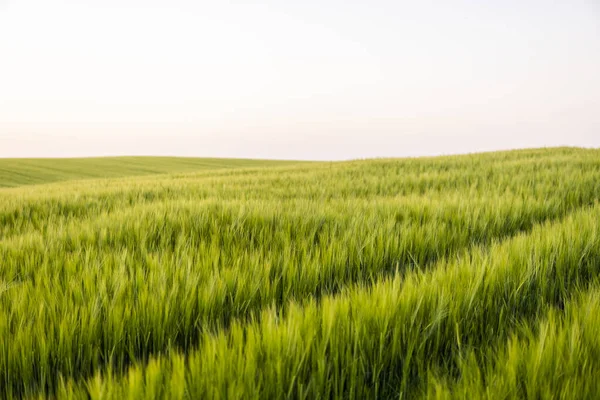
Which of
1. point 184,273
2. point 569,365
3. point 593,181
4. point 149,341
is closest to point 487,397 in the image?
point 569,365

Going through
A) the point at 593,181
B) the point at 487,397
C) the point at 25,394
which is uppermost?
the point at 593,181

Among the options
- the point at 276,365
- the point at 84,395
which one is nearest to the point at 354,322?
the point at 276,365

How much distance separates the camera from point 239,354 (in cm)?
72

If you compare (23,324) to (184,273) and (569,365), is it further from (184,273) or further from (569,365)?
(569,365)

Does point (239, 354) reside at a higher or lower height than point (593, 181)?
lower

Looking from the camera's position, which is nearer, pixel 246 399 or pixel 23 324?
pixel 246 399

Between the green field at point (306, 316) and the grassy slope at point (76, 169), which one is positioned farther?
the grassy slope at point (76, 169)

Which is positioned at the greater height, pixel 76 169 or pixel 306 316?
pixel 76 169

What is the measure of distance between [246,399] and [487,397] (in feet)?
1.32

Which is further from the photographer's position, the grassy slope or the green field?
the grassy slope

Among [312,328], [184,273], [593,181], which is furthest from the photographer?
[593,181]

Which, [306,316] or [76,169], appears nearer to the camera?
[306,316]

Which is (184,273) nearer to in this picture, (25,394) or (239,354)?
(25,394)

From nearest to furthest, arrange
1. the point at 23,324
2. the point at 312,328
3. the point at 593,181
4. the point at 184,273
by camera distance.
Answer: the point at 312,328 → the point at 23,324 → the point at 184,273 → the point at 593,181
